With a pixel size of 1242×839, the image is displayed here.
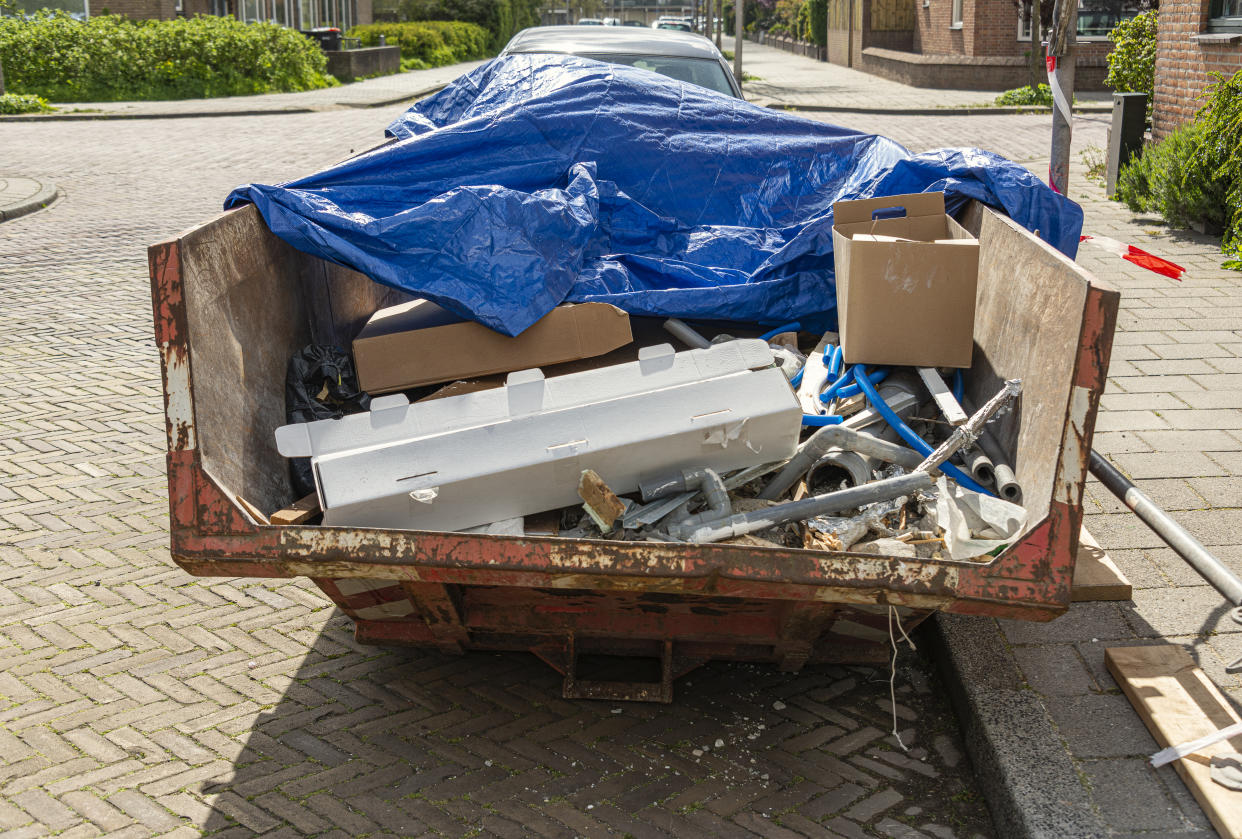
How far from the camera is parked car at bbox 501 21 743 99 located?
740 cm

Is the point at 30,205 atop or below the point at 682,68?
below

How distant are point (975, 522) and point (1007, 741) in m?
0.61

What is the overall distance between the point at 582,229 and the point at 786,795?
2110 millimetres

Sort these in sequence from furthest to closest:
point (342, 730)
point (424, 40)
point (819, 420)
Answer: point (424, 40), point (819, 420), point (342, 730)

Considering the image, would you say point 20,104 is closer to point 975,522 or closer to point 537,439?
point 537,439

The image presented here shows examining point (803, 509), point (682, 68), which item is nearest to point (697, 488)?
point (803, 509)

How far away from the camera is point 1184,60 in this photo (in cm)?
1059

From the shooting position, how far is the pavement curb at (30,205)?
35.9ft

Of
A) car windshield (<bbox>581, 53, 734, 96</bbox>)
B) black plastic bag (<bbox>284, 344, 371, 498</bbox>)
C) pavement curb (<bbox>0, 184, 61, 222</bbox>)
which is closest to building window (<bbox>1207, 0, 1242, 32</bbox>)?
car windshield (<bbox>581, 53, 734, 96</bbox>)

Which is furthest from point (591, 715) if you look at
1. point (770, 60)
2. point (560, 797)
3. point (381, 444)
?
point (770, 60)

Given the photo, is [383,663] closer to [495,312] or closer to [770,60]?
[495,312]

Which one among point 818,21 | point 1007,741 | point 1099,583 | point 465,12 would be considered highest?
point 465,12

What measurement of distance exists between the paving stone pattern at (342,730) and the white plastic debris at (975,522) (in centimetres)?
71

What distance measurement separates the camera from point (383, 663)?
141 inches
